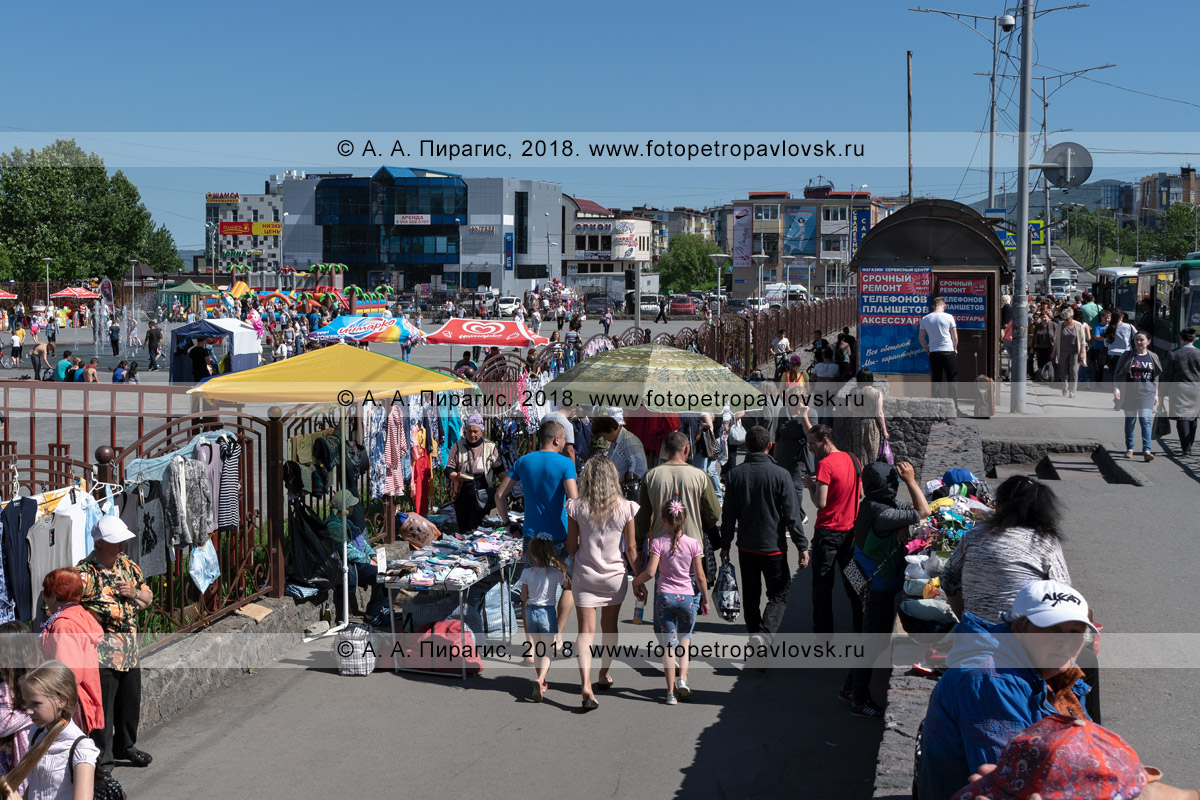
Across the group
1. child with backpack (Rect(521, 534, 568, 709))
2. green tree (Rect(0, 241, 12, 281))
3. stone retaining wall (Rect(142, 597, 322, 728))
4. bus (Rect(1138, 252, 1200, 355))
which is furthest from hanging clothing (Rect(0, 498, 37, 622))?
green tree (Rect(0, 241, 12, 281))

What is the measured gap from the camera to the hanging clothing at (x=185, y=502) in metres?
7.17

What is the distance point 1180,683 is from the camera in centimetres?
566

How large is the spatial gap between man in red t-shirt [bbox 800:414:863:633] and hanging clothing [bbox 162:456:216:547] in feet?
13.9

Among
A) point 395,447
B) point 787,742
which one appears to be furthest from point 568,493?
point 395,447

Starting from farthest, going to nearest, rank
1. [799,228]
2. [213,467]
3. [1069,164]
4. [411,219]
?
[411,219] < [799,228] < [1069,164] < [213,467]

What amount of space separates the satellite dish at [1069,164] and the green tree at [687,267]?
110257mm

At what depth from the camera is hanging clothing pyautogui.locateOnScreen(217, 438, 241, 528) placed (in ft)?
25.6

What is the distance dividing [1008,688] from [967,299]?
1511cm

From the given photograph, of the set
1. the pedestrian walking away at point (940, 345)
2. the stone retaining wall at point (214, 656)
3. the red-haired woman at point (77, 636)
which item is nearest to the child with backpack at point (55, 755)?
the red-haired woman at point (77, 636)

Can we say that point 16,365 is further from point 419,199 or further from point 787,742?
point 419,199

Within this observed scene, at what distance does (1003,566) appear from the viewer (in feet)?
16.2

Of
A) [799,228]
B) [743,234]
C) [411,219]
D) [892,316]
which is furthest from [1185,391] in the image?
[411,219]

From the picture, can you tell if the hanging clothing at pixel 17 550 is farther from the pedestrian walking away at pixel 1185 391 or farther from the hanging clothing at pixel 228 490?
the pedestrian walking away at pixel 1185 391

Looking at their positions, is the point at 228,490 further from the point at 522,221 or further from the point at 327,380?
the point at 522,221
